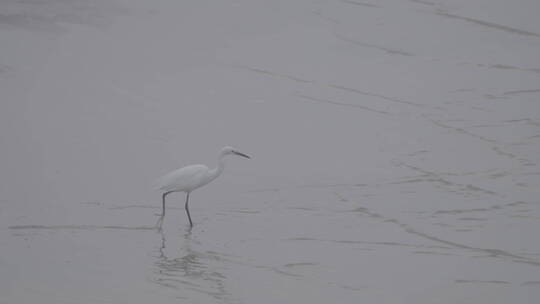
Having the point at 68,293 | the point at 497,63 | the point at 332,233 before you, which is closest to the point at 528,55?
the point at 497,63

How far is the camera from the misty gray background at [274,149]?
23.1 feet

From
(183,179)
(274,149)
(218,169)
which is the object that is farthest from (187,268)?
(274,149)

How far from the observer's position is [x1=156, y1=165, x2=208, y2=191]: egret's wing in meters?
8.43

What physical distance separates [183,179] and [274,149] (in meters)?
2.27

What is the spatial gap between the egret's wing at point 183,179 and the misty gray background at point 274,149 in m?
0.28

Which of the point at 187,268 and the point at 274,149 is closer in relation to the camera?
the point at 187,268

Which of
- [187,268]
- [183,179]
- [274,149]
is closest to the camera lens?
[187,268]

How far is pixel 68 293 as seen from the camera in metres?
6.29

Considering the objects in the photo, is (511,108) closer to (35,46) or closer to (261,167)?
(261,167)

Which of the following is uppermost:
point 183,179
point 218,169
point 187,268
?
point 218,169

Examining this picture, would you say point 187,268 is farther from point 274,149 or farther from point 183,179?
point 274,149

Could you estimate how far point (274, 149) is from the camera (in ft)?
34.7

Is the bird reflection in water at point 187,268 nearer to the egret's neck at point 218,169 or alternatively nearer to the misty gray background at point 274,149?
the misty gray background at point 274,149

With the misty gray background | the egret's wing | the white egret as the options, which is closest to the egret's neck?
the white egret
